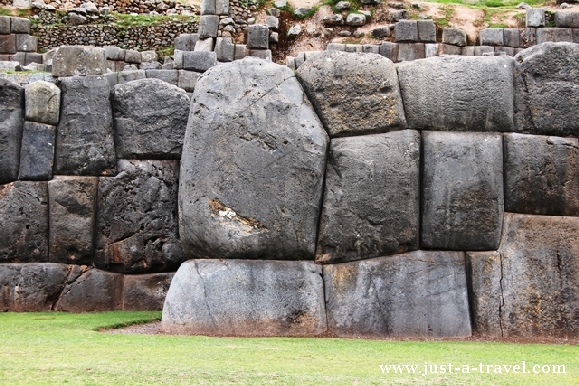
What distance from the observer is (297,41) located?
31.8 metres

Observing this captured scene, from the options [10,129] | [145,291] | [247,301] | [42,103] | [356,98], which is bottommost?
[145,291]

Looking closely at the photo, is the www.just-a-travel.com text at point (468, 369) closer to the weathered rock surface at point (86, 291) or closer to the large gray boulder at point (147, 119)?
the weathered rock surface at point (86, 291)

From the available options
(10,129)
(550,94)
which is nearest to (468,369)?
(550,94)

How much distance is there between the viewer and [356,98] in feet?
29.9

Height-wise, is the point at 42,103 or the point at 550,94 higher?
the point at 550,94

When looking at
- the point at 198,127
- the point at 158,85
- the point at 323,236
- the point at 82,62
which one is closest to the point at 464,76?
the point at 323,236

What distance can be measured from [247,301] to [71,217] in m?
3.04

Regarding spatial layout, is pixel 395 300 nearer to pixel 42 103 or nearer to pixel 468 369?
pixel 468 369

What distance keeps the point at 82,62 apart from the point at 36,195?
450 inches

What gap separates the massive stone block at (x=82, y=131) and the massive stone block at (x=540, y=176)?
4.98 m

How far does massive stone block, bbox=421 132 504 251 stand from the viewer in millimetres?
9023

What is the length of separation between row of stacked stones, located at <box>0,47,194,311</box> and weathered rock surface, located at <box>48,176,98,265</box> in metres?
0.01

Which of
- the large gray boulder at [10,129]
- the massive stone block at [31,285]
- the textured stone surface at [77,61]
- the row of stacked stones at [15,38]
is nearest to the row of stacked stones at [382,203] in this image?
the massive stone block at [31,285]

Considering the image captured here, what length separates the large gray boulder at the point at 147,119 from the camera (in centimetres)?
1083
